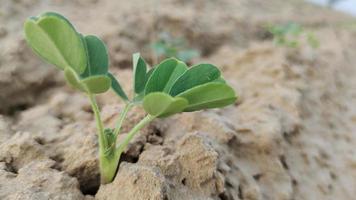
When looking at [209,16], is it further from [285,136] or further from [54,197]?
[54,197]

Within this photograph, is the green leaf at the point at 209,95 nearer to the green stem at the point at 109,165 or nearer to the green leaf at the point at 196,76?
the green leaf at the point at 196,76

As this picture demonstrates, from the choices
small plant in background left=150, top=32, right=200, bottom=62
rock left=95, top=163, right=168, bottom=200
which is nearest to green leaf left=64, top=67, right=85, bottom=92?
rock left=95, top=163, right=168, bottom=200

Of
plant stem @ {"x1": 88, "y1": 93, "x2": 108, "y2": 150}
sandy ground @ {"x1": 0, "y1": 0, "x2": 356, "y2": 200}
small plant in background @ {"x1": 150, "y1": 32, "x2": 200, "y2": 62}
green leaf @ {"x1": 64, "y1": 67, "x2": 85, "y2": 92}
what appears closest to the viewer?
green leaf @ {"x1": 64, "y1": 67, "x2": 85, "y2": 92}

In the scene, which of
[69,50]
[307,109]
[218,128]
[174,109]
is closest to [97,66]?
[69,50]

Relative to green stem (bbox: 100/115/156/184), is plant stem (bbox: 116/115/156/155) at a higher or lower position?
higher

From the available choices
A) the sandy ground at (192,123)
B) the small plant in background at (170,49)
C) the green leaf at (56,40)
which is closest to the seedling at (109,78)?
the green leaf at (56,40)

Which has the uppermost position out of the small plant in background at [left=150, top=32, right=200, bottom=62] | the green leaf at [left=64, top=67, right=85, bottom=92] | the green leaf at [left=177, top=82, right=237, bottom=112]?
the green leaf at [left=64, top=67, right=85, bottom=92]

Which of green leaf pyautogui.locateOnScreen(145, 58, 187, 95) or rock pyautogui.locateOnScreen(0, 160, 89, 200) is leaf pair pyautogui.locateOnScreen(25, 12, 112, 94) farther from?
rock pyautogui.locateOnScreen(0, 160, 89, 200)

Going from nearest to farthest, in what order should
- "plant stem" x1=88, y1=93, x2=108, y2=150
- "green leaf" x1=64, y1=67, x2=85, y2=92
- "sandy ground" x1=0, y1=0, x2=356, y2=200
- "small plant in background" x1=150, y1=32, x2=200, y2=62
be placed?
"green leaf" x1=64, y1=67, x2=85, y2=92
"plant stem" x1=88, y1=93, x2=108, y2=150
"sandy ground" x1=0, y1=0, x2=356, y2=200
"small plant in background" x1=150, y1=32, x2=200, y2=62

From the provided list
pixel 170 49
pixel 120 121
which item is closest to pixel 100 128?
pixel 120 121

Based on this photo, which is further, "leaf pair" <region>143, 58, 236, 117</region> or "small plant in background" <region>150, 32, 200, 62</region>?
"small plant in background" <region>150, 32, 200, 62</region>
